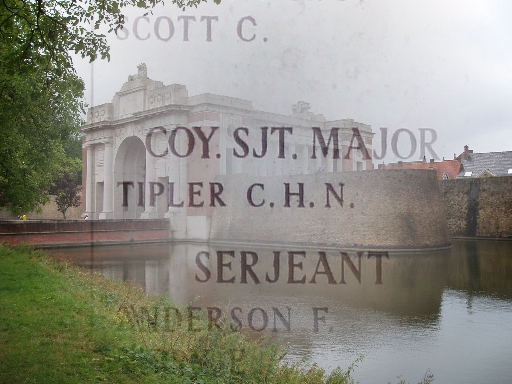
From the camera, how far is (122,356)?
5910 mm

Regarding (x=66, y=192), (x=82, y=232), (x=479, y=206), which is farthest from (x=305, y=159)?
(x=66, y=192)

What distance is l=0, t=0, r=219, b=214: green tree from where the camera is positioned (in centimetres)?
728

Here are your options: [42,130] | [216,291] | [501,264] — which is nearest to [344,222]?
[501,264]

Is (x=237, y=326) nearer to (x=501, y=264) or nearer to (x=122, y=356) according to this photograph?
(x=122, y=356)

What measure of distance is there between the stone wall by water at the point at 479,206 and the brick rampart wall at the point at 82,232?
1863 cm

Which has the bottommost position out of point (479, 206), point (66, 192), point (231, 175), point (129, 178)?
point (479, 206)

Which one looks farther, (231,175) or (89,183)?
(89,183)

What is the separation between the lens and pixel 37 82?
11742 millimetres

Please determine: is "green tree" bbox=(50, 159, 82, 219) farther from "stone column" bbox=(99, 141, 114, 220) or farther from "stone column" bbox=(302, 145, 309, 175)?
"stone column" bbox=(302, 145, 309, 175)

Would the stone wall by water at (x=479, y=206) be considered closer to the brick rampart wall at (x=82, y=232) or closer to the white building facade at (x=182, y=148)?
the white building facade at (x=182, y=148)

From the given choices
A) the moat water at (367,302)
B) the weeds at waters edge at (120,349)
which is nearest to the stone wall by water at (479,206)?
the moat water at (367,302)

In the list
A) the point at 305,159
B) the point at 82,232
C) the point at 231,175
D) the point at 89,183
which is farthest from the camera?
the point at 89,183

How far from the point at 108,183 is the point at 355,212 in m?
22.7

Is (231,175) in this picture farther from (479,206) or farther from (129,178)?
(479,206)
